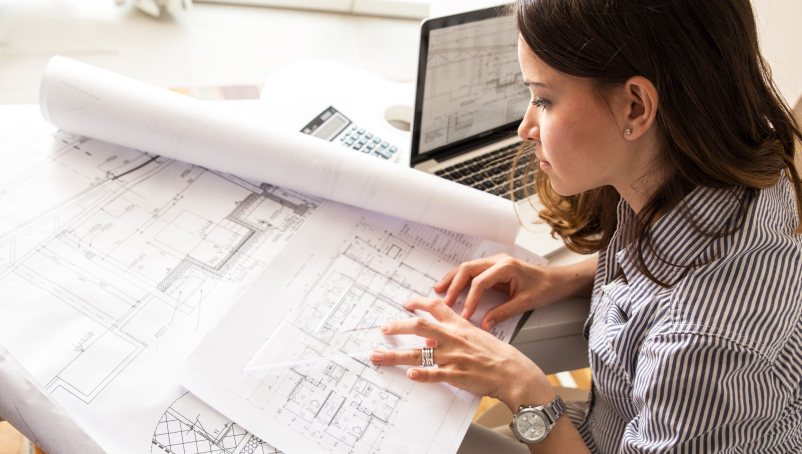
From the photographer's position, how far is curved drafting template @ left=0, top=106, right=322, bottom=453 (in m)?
0.64

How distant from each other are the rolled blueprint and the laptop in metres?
0.14

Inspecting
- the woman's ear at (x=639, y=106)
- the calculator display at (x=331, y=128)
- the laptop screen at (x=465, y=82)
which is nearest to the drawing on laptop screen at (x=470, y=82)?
the laptop screen at (x=465, y=82)

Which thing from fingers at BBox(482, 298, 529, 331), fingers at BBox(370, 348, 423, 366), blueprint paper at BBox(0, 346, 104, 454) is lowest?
fingers at BBox(482, 298, 529, 331)

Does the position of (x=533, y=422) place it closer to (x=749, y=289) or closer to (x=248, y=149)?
(x=749, y=289)

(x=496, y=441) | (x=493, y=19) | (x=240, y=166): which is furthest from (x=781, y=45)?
(x=240, y=166)

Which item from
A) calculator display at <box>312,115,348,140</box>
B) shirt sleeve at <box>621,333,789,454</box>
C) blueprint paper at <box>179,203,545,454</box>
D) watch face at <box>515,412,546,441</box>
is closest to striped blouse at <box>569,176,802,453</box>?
shirt sleeve at <box>621,333,789,454</box>

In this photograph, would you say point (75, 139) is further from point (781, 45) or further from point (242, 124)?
point (781, 45)

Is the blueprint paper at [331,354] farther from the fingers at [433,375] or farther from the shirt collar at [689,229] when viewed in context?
the shirt collar at [689,229]

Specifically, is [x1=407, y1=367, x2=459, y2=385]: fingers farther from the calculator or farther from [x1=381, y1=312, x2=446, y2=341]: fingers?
the calculator

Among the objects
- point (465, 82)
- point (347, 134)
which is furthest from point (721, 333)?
point (347, 134)

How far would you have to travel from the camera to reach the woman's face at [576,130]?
0.62 metres

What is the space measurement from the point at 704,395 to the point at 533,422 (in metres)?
0.21

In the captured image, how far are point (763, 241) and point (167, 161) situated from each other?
0.84 meters

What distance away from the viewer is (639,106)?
1.99ft
